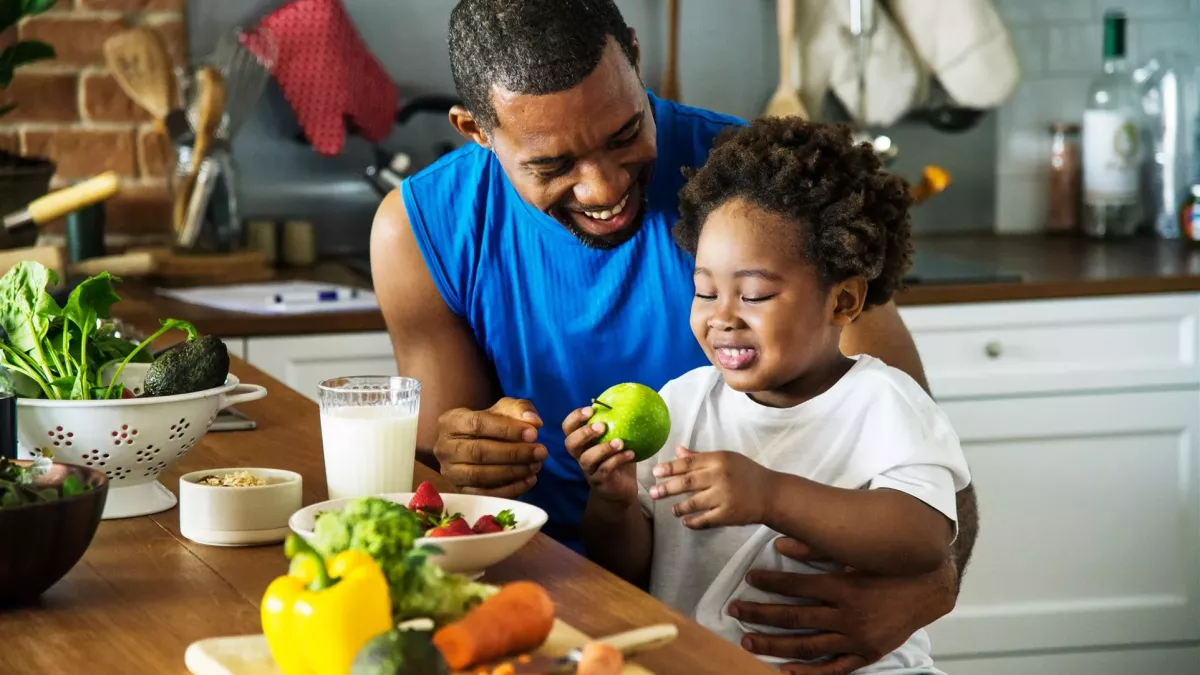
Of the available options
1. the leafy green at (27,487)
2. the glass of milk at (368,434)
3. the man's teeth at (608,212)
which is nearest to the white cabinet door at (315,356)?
the man's teeth at (608,212)

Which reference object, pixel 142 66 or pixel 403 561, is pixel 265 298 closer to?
pixel 142 66

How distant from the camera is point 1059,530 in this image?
118 inches

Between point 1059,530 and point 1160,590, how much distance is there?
24 cm

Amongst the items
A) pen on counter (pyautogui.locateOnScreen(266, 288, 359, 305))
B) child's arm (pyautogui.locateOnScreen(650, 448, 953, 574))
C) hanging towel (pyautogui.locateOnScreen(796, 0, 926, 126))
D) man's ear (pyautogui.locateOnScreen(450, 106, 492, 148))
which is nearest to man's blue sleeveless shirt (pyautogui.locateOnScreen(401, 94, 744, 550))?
man's ear (pyautogui.locateOnScreen(450, 106, 492, 148))

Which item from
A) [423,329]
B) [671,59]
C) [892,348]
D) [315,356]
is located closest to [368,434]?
[423,329]

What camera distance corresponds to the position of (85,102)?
315 centimetres

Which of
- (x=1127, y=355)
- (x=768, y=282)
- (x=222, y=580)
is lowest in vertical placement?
(x=1127, y=355)

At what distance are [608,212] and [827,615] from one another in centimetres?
51

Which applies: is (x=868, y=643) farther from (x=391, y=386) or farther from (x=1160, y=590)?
(x=1160, y=590)

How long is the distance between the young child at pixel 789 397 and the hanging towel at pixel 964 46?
5.76ft

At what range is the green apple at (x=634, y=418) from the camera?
1500 millimetres

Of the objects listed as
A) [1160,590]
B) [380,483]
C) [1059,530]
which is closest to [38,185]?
[380,483]

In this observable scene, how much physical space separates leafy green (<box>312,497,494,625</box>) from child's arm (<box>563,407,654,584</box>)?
0.50m

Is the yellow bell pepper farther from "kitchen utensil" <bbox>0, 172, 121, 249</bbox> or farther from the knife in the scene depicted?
"kitchen utensil" <bbox>0, 172, 121, 249</bbox>
